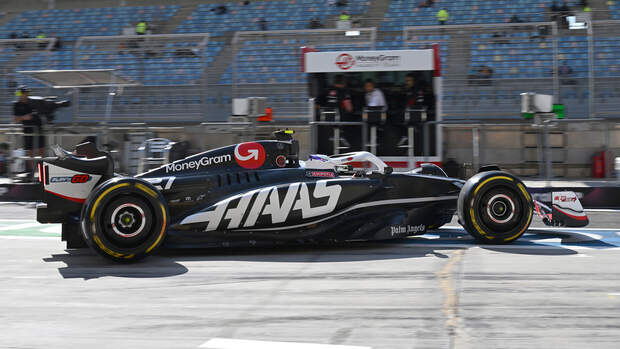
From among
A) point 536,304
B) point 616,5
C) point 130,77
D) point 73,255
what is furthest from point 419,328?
point 616,5

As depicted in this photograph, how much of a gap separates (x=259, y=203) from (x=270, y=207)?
110 millimetres

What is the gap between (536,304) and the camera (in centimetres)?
430

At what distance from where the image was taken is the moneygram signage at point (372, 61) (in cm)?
1383

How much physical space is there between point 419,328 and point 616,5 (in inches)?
888

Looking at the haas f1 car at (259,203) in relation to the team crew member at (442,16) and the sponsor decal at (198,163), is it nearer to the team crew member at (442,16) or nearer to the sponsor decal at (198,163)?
the sponsor decal at (198,163)

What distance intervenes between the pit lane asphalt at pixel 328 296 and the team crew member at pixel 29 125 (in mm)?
7138

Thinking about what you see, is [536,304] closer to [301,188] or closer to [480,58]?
[301,188]

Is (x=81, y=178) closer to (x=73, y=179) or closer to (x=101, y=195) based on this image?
(x=73, y=179)

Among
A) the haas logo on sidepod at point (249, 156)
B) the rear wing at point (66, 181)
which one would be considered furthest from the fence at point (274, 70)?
the rear wing at point (66, 181)

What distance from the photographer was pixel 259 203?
614 centimetres

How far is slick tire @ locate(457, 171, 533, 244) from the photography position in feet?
21.2

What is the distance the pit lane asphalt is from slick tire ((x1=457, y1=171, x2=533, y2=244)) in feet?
0.57

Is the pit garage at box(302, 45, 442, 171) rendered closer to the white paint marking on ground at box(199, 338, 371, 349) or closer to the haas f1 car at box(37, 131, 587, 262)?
the haas f1 car at box(37, 131, 587, 262)

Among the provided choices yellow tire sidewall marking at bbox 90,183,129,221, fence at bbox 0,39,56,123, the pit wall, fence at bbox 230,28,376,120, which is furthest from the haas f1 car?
fence at bbox 0,39,56,123
